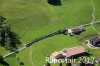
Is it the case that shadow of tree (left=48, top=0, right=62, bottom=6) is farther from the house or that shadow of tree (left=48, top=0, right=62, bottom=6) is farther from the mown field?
the house

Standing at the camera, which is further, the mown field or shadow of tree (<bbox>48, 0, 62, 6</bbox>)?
shadow of tree (<bbox>48, 0, 62, 6</bbox>)

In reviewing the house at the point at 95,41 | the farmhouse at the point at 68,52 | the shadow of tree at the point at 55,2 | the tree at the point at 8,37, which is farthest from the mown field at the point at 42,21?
the house at the point at 95,41

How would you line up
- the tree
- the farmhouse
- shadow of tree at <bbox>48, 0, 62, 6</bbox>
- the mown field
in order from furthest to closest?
1. shadow of tree at <bbox>48, 0, 62, 6</bbox>
2. the tree
3. the mown field
4. the farmhouse

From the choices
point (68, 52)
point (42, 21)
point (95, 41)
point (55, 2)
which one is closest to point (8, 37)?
point (42, 21)

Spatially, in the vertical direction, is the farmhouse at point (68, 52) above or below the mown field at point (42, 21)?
below

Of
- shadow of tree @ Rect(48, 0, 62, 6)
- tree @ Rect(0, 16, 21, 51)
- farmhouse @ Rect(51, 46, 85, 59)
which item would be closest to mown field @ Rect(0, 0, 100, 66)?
shadow of tree @ Rect(48, 0, 62, 6)

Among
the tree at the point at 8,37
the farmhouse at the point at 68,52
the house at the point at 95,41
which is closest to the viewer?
the farmhouse at the point at 68,52

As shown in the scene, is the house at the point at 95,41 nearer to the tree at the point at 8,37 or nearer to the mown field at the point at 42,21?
the mown field at the point at 42,21

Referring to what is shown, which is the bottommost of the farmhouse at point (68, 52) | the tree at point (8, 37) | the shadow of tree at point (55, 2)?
the farmhouse at point (68, 52)
